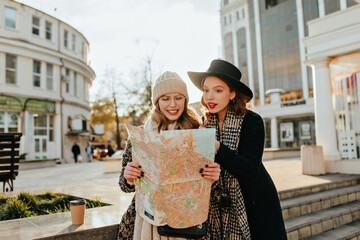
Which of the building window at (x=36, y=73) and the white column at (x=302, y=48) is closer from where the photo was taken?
the building window at (x=36, y=73)

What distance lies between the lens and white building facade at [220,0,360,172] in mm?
30141

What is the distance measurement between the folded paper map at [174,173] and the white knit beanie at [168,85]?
2.09ft

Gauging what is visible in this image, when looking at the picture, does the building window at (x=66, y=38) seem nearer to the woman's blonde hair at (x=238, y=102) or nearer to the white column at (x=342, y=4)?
the woman's blonde hair at (x=238, y=102)

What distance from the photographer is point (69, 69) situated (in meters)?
26.2

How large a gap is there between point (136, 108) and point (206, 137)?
20.4m


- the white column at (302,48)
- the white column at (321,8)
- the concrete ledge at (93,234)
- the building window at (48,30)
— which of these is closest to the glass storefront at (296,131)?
the white column at (302,48)

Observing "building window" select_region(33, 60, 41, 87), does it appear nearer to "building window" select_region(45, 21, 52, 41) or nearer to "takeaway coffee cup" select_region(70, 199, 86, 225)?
"building window" select_region(45, 21, 52, 41)

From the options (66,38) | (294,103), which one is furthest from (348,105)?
(66,38)

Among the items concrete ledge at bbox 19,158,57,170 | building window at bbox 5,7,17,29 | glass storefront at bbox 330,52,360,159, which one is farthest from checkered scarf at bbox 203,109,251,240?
building window at bbox 5,7,17,29

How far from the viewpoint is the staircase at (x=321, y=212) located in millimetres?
4375

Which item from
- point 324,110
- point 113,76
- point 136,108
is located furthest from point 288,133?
point 324,110

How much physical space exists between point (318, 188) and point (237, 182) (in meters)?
4.98

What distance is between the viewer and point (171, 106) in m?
2.13

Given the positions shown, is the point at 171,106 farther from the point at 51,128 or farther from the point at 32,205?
the point at 51,128
